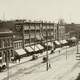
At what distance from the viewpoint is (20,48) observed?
5991 centimetres

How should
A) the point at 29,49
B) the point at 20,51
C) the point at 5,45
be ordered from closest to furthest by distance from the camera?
the point at 5,45
the point at 20,51
the point at 29,49

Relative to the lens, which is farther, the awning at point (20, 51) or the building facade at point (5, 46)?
the awning at point (20, 51)

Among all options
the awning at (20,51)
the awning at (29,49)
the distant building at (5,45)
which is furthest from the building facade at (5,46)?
the awning at (29,49)

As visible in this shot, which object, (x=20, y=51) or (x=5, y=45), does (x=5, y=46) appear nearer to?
(x=5, y=45)

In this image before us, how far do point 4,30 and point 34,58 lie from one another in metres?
13.2

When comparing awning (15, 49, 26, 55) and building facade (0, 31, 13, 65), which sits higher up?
building facade (0, 31, 13, 65)

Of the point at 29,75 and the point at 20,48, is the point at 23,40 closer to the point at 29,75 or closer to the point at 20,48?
the point at 20,48

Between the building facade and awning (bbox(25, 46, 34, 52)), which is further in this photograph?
awning (bbox(25, 46, 34, 52))

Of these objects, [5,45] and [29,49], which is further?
[29,49]

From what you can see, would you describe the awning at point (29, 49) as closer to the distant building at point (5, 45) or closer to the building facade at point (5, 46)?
the building facade at point (5, 46)

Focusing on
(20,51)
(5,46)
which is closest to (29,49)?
(20,51)

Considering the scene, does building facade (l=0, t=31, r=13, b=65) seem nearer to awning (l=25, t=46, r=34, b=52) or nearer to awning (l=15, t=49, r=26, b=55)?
awning (l=15, t=49, r=26, b=55)

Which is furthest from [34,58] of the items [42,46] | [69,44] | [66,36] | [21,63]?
[66,36]

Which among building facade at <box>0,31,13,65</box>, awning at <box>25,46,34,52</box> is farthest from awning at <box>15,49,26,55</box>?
awning at <box>25,46,34,52</box>
